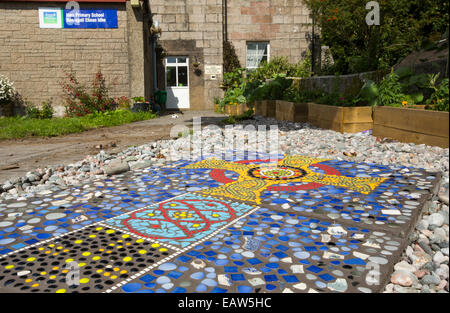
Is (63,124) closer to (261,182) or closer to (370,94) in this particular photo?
(261,182)

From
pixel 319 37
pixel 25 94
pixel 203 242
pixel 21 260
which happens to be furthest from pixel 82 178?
pixel 319 37

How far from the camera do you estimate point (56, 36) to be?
11086 millimetres

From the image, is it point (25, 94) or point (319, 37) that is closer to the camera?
point (25, 94)

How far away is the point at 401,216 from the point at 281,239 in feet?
3.08

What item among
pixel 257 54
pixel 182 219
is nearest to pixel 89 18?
pixel 257 54

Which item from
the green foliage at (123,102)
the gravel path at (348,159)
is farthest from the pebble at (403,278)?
the green foliage at (123,102)

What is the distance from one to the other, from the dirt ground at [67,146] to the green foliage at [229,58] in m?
7.97

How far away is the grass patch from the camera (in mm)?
7656

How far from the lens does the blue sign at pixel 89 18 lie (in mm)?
11016

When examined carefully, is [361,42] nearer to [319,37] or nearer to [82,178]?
[319,37]

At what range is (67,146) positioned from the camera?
629 cm

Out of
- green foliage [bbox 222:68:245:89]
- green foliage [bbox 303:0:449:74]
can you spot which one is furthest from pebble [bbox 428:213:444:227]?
green foliage [bbox 222:68:245:89]
